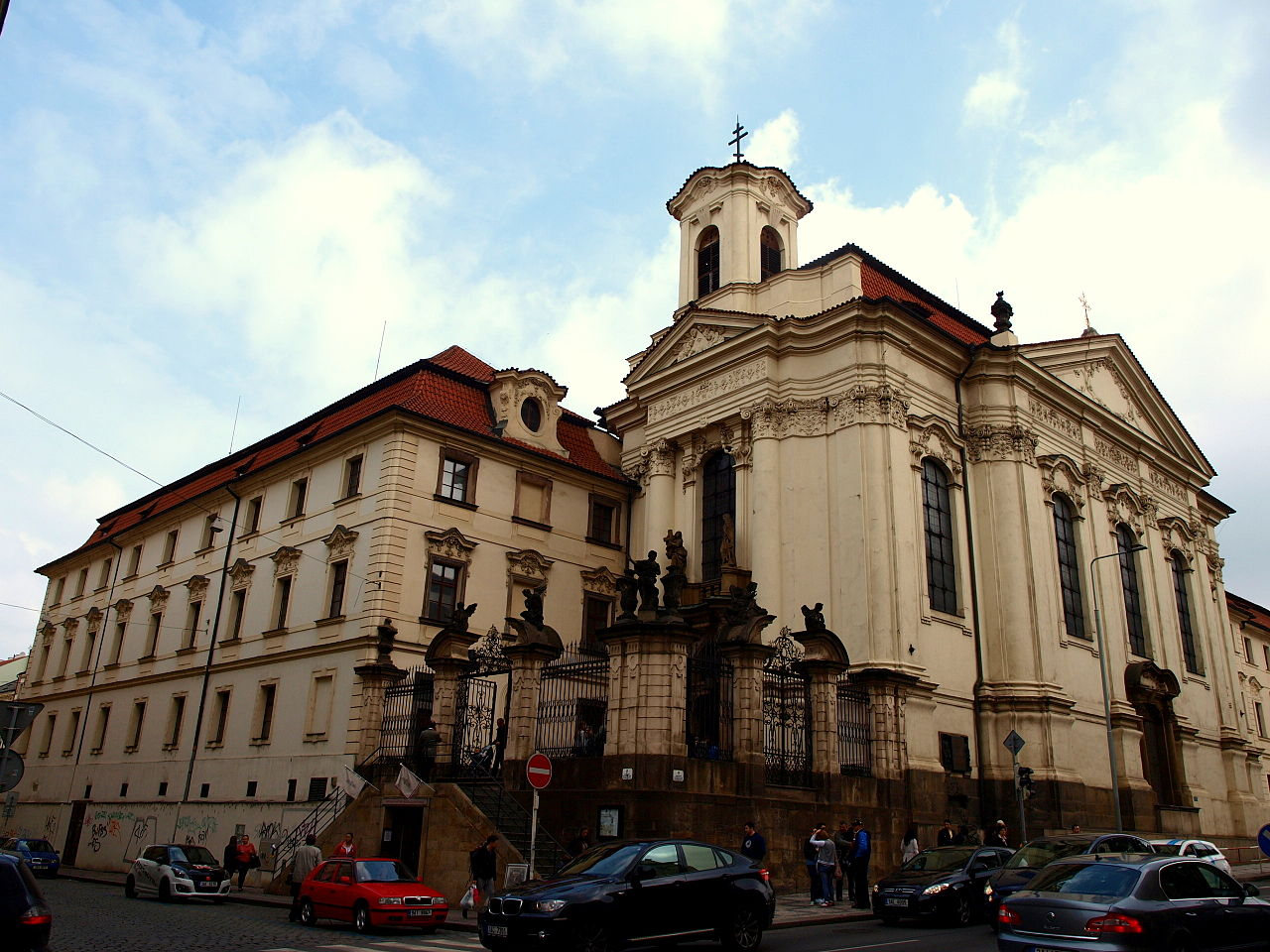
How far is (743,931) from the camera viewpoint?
1350 cm

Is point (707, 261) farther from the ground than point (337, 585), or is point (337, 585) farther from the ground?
point (707, 261)

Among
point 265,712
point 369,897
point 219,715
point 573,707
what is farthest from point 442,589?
point 369,897

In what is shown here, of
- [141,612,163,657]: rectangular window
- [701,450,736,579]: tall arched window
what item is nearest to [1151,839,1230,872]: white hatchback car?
[701,450,736,579]: tall arched window

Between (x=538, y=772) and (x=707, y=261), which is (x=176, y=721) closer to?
(x=538, y=772)

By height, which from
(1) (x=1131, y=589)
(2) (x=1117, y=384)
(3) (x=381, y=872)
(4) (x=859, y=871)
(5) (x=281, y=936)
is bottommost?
(5) (x=281, y=936)

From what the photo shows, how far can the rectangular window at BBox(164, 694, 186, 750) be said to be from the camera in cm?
3619

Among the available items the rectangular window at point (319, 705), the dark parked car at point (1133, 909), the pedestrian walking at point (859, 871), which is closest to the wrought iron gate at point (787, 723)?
the pedestrian walking at point (859, 871)

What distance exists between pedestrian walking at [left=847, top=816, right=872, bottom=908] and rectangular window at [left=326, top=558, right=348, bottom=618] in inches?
667

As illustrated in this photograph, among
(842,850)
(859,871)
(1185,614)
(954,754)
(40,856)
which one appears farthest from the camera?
(1185,614)

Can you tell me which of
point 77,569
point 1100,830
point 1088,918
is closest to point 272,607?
point 77,569

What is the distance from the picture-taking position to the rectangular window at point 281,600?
33.4 metres

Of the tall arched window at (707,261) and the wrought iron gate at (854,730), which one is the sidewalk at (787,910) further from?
the tall arched window at (707,261)

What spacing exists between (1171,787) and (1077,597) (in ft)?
24.3

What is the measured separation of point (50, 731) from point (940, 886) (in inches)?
1694
